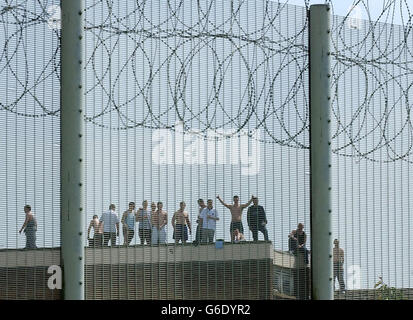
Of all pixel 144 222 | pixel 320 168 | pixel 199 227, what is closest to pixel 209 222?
pixel 199 227

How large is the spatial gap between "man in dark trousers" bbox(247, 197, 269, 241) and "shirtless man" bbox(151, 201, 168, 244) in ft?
2.81

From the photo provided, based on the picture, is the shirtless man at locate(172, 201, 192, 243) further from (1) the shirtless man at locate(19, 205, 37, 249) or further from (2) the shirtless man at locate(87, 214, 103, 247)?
(1) the shirtless man at locate(19, 205, 37, 249)

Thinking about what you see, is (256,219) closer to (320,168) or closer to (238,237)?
(238,237)

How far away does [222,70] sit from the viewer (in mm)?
9602

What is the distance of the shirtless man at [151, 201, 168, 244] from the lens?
9.25 m

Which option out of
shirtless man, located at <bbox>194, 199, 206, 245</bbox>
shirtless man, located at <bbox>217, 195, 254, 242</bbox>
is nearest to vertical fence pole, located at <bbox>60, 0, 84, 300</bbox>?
shirtless man, located at <bbox>194, 199, 206, 245</bbox>

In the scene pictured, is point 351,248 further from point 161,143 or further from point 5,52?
point 5,52

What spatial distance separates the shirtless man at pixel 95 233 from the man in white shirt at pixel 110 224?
3 centimetres

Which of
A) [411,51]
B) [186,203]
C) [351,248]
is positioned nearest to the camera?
[186,203]

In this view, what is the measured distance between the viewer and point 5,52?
8852 mm

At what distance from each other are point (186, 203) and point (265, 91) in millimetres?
1356

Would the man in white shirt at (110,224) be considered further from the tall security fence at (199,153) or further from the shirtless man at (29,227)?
the shirtless man at (29,227)
